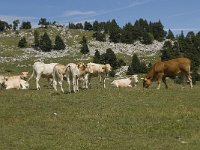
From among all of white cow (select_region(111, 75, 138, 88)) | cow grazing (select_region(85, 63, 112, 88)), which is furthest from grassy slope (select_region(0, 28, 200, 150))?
white cow (select_region(111, 75, 138, 88))

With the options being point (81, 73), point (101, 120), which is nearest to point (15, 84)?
point (81, 73)

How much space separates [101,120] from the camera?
24516 mm

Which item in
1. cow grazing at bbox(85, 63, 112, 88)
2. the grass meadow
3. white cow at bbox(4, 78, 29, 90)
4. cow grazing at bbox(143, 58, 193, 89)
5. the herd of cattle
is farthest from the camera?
white cow at bbox(4, 78, 29, 90)

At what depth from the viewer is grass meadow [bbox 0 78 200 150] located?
20.0 metres

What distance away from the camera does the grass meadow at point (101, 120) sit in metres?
20.0

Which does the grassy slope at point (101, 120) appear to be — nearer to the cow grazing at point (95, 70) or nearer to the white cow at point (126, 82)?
the cow grazing at point (95, 70)

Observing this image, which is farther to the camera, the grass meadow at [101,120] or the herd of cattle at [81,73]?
the herd of cattle at [81,73]

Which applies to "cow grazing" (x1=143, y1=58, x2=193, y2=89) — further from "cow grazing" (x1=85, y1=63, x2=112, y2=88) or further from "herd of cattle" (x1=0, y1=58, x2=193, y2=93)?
"cow grazing" (x1=85, y1=63, x2=112, y2=88)

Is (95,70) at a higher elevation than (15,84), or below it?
higher

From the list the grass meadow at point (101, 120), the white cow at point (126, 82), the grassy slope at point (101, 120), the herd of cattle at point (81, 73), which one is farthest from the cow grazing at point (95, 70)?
the white cow at point (126, 82)

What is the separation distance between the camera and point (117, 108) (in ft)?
89.7

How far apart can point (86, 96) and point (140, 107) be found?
541cm

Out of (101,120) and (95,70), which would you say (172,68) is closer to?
(95,70)

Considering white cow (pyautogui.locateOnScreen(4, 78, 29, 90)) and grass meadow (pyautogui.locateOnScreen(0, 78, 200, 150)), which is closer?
grass meadow (pyautogui.locateOnScreen(0, 78, 200, 150))
